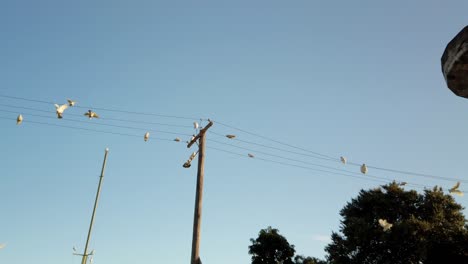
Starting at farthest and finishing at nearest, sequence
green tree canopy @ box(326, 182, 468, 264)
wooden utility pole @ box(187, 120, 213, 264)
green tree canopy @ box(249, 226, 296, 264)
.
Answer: green tree canopy @ box(249, 226, 296, 264) → green tree canopy @ box(326, 182, 468, 264) → wooden utility pole @ box(187, 120, 213, 264)

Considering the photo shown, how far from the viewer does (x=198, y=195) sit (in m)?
13.8

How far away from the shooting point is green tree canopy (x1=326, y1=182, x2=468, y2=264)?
93.2 feet

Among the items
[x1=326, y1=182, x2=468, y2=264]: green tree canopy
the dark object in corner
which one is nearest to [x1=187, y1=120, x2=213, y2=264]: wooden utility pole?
the dark object in corner

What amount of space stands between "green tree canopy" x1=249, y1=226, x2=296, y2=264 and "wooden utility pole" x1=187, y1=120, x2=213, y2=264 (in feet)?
71.2

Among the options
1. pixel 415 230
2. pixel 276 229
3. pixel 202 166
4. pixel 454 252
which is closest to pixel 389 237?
pixel 415 230

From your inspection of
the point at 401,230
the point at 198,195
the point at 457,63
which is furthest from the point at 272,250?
the point at 457,63

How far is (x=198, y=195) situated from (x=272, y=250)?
22.8 meters

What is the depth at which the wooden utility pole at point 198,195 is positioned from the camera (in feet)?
41.2

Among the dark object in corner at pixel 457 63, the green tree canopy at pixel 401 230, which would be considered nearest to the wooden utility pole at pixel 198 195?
the dark object in corner at pixel 457 63

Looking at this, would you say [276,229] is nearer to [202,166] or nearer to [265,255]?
[265,255]

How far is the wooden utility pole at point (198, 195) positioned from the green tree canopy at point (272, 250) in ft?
71.2

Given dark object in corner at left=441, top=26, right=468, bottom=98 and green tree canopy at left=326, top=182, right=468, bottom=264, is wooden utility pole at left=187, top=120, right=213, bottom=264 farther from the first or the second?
green tree canopy at left=326, top=182, right=468, bottom=264

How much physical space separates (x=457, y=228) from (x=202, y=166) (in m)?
25.2

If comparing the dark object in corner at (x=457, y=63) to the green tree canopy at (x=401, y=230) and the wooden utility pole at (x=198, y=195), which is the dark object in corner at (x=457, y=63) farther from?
the green tree canopy at (x=401, y=230)
